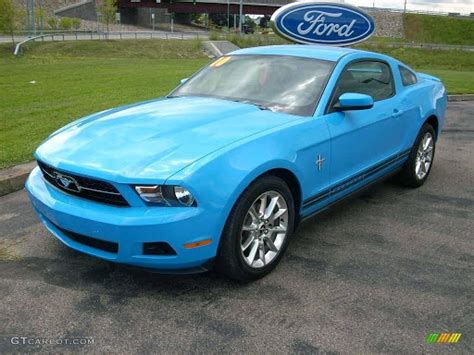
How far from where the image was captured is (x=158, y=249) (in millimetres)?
2945

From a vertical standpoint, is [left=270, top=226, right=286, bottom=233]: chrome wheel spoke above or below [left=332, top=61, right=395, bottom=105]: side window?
below

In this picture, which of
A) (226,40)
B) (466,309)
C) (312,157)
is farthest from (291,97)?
(226,40)

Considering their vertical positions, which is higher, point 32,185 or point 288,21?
point 288,21

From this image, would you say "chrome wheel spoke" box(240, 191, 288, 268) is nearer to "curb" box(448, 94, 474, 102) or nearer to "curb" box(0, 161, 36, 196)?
"curb" box(0, 161, 36, 196)

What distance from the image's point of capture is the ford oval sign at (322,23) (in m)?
9.86

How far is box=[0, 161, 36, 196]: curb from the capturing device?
5.18 metres

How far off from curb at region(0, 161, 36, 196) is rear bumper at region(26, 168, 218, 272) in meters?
2.36

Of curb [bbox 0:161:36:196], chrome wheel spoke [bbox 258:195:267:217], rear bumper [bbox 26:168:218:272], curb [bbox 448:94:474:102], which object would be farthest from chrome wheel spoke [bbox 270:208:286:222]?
curb [bbox 448:94:474:102]

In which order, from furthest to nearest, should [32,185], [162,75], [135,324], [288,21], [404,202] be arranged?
1. [162,75]
2. [288,21]
3. [404,202]
4. [32,185]
5. [135,324]

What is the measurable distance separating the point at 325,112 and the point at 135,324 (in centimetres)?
214

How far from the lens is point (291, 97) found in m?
4.04

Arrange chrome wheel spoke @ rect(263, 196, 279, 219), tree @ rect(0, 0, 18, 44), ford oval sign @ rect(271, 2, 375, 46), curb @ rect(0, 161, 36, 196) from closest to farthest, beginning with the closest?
chrome wheel spoke @ rect(263, 196, 279, 219), curb @ rect(0, 161, 36, 196), ford oval sign @ rect(271, 2, 375, 46), tree @ rect(0, 0, 18, 44)

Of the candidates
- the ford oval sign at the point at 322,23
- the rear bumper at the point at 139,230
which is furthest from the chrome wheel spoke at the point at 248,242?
the ford oval sign at the point at 322,23

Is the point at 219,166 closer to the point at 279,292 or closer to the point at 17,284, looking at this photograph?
the point at 279,292
